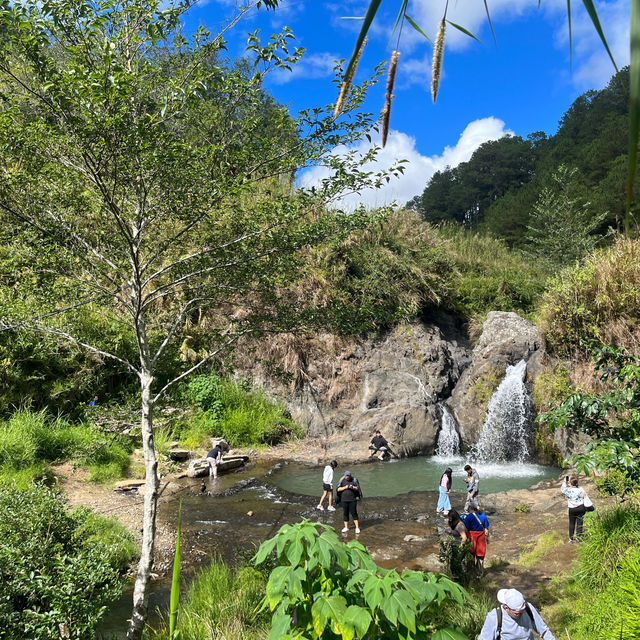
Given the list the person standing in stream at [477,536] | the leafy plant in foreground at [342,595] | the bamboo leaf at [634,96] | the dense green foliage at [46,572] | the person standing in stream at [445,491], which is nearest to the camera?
the bamboo leaf at [634,96]

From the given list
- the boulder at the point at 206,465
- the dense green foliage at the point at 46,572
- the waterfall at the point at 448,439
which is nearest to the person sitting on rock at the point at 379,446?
the waterfall at the point at 448,439

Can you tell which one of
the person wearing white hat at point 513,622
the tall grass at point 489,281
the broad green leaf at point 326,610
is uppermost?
the tall grass at point 489,281

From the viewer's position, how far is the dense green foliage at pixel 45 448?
1112 centimetres

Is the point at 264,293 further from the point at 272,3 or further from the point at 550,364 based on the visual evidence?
the point at 550,364

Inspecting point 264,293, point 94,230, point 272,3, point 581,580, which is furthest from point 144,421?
point 581,580

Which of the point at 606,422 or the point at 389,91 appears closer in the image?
the point at 389,91

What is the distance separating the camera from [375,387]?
17547 mm

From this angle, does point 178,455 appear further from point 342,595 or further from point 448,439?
point 342,595

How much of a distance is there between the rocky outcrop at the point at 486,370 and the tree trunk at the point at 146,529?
12.8 m

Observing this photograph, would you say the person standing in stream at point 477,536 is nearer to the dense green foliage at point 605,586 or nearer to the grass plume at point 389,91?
the dense green foliage at point 605,586

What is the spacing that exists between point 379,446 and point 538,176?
115 ft

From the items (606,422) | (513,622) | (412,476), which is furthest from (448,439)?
(513,622)

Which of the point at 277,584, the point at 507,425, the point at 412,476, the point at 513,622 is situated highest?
the point at 277,584

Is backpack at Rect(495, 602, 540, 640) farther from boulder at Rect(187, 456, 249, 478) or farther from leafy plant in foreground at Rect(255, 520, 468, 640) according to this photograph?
boulder at Rect(187, 456, 249, 478)
